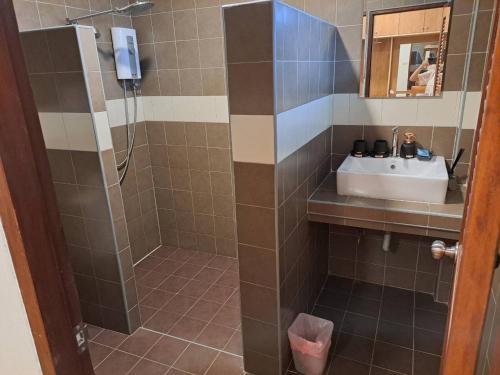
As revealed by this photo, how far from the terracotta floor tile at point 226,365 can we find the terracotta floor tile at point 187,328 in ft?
0.86

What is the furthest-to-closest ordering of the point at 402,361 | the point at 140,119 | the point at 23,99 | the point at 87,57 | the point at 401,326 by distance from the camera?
the point at 140,119
the point at 401,326
the point at 402,361
the point at 87,57
the point at 23,99

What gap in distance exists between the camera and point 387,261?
267cm

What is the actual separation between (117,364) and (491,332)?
200cm

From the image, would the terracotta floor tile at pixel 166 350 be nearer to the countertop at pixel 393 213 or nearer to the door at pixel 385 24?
the countertop at pixel 393 213

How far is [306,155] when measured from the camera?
2045mm

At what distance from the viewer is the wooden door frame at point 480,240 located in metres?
0.60

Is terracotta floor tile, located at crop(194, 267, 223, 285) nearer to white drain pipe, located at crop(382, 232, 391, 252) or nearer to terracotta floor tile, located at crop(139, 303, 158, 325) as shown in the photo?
terracotta floor tile, located at crop(139, 303, 158, 325)

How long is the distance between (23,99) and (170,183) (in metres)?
2.59

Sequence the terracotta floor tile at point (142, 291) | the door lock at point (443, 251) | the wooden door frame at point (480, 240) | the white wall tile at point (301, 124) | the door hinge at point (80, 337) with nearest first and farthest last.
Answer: the wooden door frame at point (480, 240) → the door hinge at point (80, 337) → the door lock at point (443, 251) → the white wall tile at point (301, 124) → the terracotta floor tile at point (142, 291)

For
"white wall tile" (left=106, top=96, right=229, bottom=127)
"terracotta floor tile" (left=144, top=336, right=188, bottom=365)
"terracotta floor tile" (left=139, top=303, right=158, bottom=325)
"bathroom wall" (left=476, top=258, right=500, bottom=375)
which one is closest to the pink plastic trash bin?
"terracotta floor tile" (left=144, top=336, right=188, bottom=365)

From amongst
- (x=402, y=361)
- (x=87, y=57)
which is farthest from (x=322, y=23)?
(x=402, y=361)

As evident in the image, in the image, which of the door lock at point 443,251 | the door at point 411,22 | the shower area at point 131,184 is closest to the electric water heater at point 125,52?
the shower area at point 131,184

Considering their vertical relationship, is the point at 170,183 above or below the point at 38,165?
below

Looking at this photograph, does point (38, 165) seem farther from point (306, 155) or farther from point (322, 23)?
point (322, 23)
